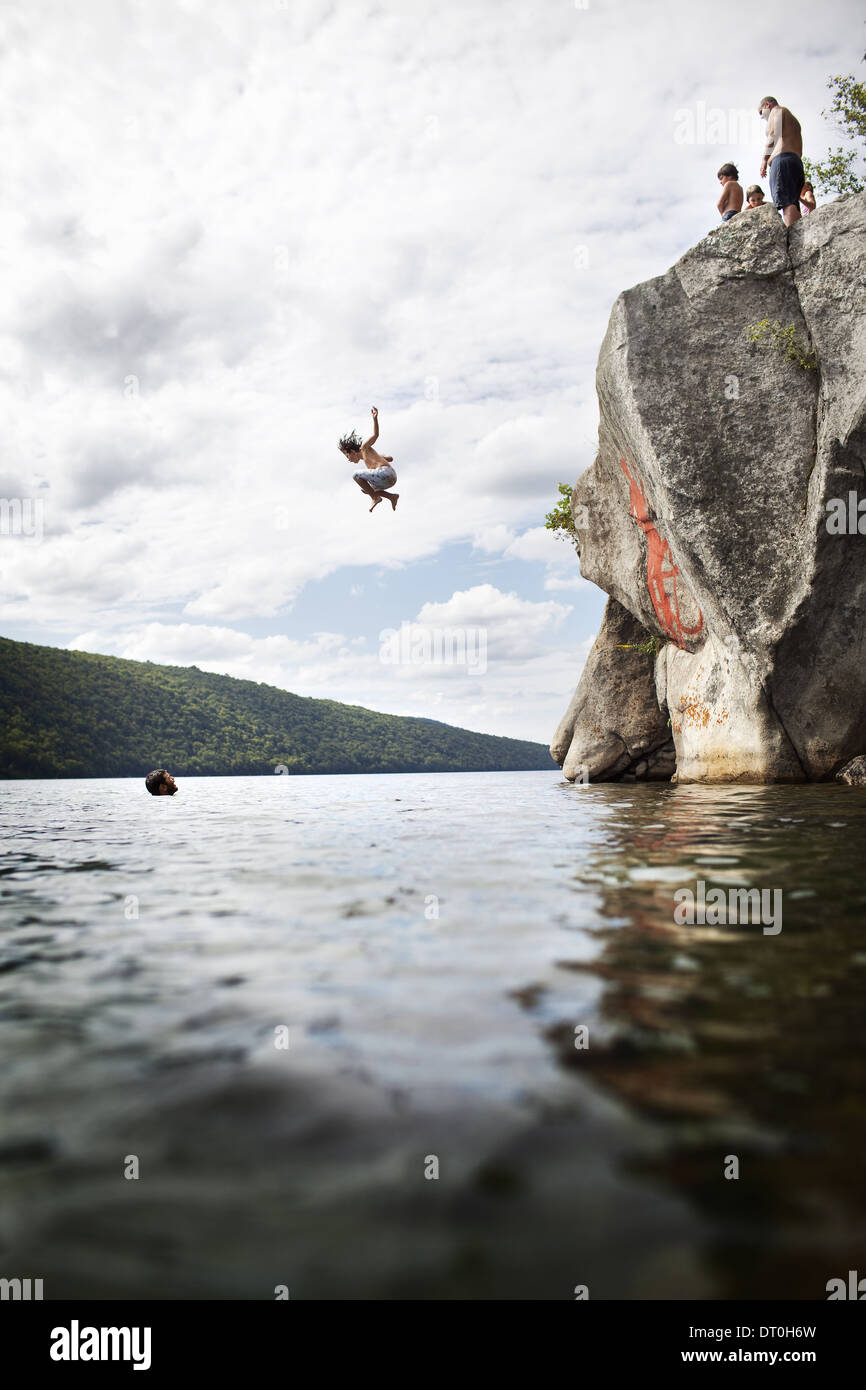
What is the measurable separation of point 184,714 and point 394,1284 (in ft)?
280

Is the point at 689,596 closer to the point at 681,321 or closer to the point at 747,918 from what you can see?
the point at 681,321

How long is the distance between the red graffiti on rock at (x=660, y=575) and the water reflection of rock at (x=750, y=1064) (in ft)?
48.8

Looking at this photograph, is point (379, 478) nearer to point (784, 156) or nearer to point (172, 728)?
point (784, 156)

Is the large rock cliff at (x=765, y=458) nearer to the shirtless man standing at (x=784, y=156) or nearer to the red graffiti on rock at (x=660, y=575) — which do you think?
the shirtless man standing at (x=784, y=156)

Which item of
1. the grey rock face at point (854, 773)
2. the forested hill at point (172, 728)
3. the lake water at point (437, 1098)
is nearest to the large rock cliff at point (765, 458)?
the grey rock face at point (854, 773)

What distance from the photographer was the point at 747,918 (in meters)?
4.09

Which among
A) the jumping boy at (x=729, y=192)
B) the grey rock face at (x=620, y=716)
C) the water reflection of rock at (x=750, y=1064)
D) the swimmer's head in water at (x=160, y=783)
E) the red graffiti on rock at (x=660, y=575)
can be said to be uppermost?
the jumping boy at (x=729, y=192)

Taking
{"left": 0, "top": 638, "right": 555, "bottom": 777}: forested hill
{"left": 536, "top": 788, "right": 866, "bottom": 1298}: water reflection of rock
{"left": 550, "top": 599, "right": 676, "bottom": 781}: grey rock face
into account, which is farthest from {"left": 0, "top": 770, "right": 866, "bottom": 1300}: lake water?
{"left": 0, "top": 638, "right": 555, "bottom": 777}: forested hill

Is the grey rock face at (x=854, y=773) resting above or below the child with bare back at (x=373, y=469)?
below

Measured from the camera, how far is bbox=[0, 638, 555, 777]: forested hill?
7019cm

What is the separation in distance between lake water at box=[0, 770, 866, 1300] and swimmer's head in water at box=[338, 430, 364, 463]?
9941 millimetres

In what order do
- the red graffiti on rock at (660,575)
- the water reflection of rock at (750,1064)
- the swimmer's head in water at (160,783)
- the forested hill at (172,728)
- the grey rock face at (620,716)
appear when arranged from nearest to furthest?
the water reflection of rock at (750,1064) → the red graffiti on rock at (660,575) → the swimmer's head in water at (160,783) → the grey rock face at (620,716) → the forested hill at (172,728)

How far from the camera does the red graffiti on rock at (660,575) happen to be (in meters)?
18.8
